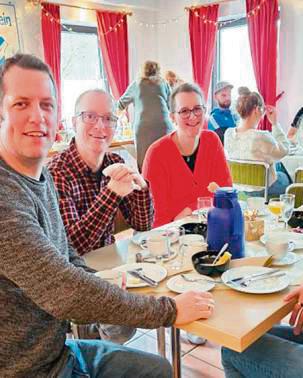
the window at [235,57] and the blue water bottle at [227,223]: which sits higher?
the window at [235,57]

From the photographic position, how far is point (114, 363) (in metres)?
1.16

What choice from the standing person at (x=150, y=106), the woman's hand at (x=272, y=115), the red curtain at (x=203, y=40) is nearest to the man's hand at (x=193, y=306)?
the woman's hand at (x=272, y=115)

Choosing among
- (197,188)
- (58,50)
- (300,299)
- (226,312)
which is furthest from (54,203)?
(58,50)

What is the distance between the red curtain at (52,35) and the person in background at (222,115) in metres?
1.82

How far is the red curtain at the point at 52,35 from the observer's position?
4.64 m

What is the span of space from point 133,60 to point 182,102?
3.90 meters

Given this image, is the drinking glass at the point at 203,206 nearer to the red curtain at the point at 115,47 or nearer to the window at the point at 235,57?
the window at the point at 235,57

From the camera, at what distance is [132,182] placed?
158 cm

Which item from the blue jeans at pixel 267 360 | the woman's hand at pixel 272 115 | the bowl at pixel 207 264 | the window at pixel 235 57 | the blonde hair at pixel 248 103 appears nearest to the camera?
the blue jeans at pixel 267 360

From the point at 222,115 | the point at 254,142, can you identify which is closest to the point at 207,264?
the point at 254,142

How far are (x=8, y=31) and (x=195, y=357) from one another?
3.81 metres

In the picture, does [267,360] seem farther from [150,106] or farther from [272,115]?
[150,106]

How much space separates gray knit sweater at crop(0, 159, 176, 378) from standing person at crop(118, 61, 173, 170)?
11.2 ft

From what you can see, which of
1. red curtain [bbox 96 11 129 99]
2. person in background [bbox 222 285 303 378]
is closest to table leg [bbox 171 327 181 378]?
person in background [bbox 222 285 303 378]
